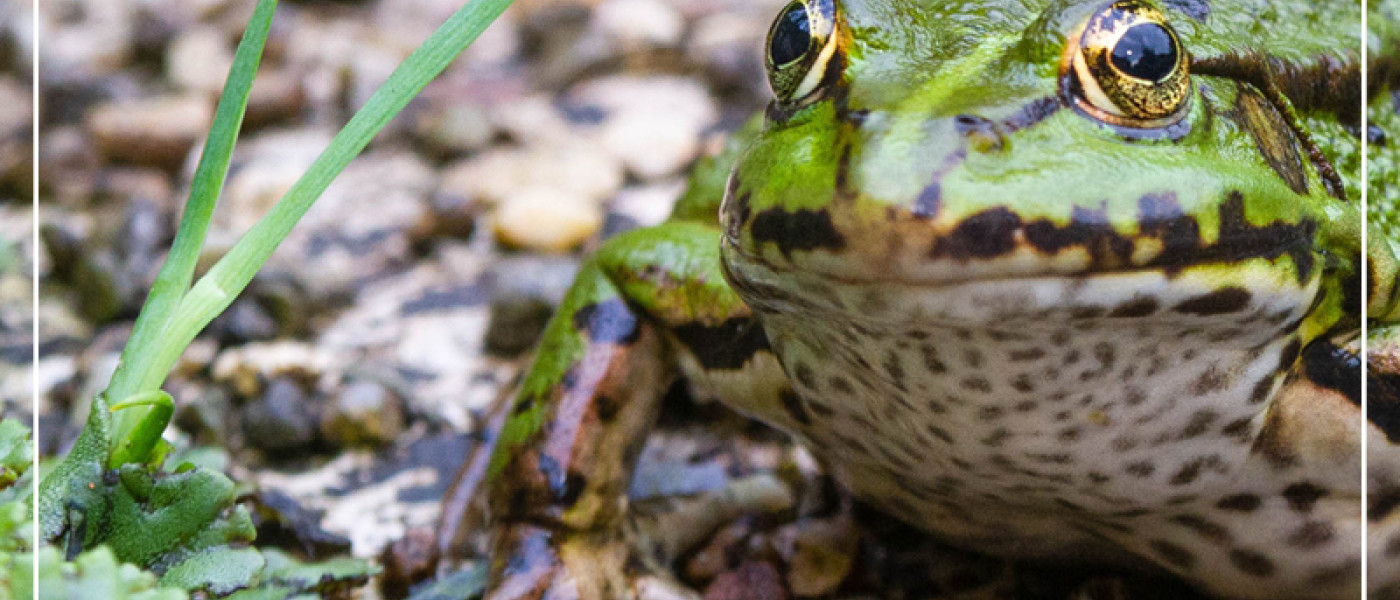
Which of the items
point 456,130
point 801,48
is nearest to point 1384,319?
point 801,48

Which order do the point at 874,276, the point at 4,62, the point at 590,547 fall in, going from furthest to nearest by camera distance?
1. the point at 4,62
2. the point at 590,547
3. the point at 874,276

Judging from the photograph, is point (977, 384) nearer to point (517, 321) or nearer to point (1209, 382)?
point (1209, 382)

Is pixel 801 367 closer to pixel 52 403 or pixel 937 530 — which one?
pixel 937 530

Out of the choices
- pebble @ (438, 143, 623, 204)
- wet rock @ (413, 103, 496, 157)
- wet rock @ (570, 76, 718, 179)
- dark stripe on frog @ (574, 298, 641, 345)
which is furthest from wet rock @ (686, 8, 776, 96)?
dark stripe on frog @ (574, 298, 641, 345)

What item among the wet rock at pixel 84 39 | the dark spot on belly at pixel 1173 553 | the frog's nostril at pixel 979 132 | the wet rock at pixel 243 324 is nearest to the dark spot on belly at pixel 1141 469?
the dark spot on belly at pixel 1173 553

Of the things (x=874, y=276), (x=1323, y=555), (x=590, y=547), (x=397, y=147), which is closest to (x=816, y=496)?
(x=590, y=547)

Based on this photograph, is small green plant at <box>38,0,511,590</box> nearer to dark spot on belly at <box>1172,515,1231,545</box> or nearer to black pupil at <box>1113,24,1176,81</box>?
black pupil at <box>1113,24,1176,81</box>

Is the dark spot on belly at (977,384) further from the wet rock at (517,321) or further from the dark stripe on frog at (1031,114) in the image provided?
the wet rock at (517,321)

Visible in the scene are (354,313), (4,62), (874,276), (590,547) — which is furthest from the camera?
(4,62)
